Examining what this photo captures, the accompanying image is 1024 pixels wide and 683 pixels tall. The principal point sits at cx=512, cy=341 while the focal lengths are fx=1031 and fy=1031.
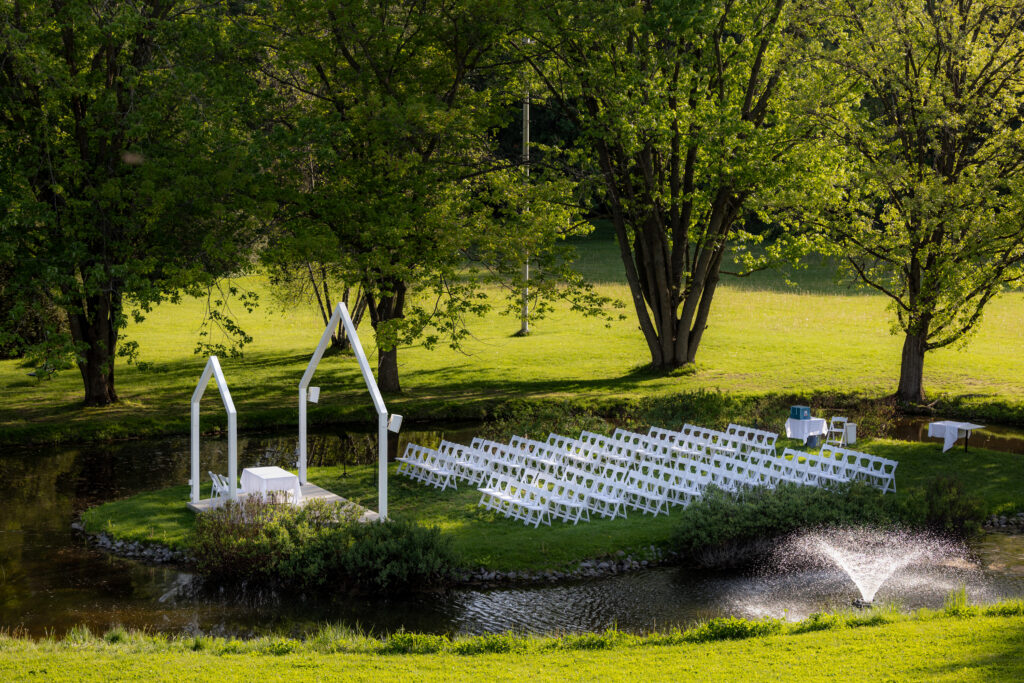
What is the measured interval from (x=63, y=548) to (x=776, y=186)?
18.8 metres

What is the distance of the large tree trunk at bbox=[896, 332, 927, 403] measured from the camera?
2600 cm

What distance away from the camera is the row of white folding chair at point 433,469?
18.6m

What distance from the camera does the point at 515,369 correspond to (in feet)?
106

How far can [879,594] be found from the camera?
13.3 meters

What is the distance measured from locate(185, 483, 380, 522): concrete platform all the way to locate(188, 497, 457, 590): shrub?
3.78 ft

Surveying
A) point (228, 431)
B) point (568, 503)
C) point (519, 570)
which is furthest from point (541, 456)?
point (228, 431)

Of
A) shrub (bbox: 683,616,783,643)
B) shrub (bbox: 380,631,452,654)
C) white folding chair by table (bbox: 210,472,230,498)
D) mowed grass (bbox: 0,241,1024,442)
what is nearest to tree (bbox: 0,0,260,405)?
mowed grass (bbox: 0,241,1024,442)

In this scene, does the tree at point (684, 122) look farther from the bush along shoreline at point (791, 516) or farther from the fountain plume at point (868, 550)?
the fountain plume at point (868, 550)

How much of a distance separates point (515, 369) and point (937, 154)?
13.8 m

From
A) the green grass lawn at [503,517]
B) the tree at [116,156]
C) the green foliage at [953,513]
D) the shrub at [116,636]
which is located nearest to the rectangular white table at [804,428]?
the green grass lawn at [503,517]

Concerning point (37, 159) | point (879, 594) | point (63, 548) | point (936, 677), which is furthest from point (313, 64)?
point (936, 677)

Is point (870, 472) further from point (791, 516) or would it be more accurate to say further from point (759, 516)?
point (759, 516)

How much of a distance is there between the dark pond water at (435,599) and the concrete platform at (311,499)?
183 cm

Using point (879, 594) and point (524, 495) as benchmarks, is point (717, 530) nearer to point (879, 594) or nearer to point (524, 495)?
point (879, 594)
